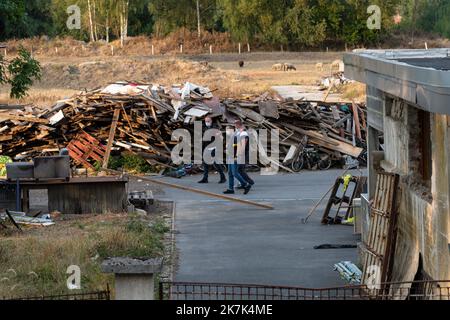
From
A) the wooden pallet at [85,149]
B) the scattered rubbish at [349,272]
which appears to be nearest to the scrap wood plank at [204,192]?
the wooden pallet at [85,149]

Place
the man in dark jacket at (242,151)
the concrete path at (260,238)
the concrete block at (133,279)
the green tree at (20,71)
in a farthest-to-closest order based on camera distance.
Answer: the man in dark jacket at (242,151) → the green tree at (20,71) → the concrete path at (260,238) → the concrete block at (133,279)

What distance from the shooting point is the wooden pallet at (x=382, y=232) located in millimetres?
13195

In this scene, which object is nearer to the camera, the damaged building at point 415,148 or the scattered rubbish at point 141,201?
the damaged building at point 415,148

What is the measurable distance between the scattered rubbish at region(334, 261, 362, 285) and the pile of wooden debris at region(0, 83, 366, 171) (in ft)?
44.3

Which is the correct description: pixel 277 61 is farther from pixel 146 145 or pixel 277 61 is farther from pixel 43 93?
pixel 146 145

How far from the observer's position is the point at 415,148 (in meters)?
13.3

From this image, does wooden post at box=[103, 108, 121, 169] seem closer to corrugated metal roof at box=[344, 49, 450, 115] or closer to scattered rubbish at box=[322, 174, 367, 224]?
scattered rubbish at box=[322, 174, 367, 224]

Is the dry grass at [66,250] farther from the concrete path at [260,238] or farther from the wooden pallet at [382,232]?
the wooden pallet at [382,232]

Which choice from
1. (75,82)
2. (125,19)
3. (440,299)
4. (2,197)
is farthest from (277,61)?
(440,299)

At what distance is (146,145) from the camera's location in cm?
2972

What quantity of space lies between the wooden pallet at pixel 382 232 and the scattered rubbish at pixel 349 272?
1.02 metres

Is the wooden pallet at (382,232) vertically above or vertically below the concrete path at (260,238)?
above

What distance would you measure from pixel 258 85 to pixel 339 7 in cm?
3476
